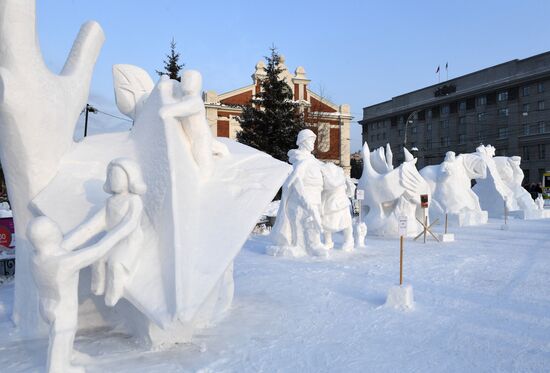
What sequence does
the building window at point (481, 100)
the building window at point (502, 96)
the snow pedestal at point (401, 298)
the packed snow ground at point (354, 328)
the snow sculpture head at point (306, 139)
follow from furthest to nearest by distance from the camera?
the building window at point (481, 100)
the building window at point (502, 96)
the snow sculpture head at point (306, 139)
the snow pedestal at point (401, 298)
the packed snow ground at point (354, 328)

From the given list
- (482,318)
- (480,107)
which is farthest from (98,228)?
(480,107)

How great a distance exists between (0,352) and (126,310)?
1162 mm

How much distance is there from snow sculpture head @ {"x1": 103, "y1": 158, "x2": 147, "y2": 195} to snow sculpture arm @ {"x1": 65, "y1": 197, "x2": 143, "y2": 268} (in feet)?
0.37

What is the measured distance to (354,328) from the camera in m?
4.87

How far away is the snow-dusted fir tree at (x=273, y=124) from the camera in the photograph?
24297 millimetres

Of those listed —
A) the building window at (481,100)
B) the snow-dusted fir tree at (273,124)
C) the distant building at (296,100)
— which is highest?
the building window at (481,100)

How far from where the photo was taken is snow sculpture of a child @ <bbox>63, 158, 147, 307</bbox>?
12.4ft

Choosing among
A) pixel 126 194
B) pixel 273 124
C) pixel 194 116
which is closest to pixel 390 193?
pixel 194 116

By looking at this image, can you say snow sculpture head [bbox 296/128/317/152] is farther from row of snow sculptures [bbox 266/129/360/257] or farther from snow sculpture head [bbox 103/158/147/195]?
snow sculpture head [bbox 103/158/147/195]

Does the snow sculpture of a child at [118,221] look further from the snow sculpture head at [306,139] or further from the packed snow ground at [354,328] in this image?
the snow sculpture head at [306,139]

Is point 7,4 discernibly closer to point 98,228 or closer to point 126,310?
point 98,228

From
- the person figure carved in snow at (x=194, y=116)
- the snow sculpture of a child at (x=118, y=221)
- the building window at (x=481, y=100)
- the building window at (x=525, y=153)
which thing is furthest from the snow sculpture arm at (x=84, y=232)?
the building window at (x=481, y=100)

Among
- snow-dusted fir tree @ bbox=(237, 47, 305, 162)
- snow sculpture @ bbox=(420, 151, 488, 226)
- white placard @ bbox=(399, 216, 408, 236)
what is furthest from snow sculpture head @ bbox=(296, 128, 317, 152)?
snow-dusted fir tree @ bbox=(237, 47, 305, 162)

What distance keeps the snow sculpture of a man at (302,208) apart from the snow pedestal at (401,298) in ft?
12.4
